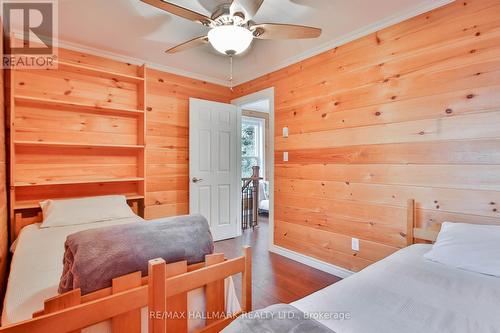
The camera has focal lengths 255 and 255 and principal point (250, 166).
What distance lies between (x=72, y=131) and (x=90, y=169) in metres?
0.45

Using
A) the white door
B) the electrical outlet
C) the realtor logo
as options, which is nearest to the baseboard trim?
the electrical outlet

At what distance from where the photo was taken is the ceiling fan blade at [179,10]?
1493 mm

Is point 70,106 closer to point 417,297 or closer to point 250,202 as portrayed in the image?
point 250,202

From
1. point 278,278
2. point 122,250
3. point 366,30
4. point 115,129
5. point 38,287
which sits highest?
point 366,30

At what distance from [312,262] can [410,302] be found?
1.85 metres

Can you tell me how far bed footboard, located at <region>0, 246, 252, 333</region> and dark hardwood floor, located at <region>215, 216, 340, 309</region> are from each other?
39.7 inches

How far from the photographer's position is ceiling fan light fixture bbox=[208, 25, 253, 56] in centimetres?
170

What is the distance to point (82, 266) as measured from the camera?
93 centimetres

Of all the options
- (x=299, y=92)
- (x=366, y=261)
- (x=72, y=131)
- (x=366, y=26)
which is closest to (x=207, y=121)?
(x=299, y=92)

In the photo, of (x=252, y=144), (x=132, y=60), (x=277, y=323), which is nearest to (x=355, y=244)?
(x=277, y=323)

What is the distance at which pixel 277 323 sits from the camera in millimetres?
854

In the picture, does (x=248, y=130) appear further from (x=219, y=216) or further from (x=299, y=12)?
(x=299, y=12)

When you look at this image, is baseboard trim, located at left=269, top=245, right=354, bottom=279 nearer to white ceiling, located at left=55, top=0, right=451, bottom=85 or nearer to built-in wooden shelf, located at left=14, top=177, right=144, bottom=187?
built-in wooden shelf, located at left=14, top=177, right=144, bottom=187

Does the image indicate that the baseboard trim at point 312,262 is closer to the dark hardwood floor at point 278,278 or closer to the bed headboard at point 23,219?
the dark hardwood floor at point 278,278
